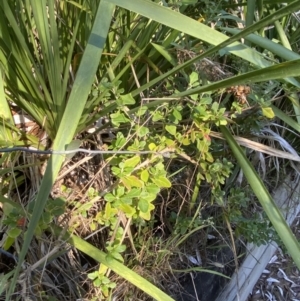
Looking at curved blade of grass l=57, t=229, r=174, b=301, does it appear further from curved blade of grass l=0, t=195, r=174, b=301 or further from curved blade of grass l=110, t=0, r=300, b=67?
curved blade of grass l=110, t=0, r=300, b=67

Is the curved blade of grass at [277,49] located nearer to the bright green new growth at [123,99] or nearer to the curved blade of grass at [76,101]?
the bright green new growth at [123,99]

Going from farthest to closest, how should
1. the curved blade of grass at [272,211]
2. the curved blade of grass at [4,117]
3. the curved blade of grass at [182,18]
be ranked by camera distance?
1. the curved blade of grass at [4,117]
2. the curved blade of grass at [272,211]
3. the curved blade of grass at [182,18]

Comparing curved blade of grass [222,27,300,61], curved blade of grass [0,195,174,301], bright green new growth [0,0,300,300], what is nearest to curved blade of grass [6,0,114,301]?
bright green new growth [0,0,300,300]

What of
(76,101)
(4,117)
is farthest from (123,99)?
(4,117)

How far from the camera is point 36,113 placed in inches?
32.5

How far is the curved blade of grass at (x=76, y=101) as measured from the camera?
57 centimetres

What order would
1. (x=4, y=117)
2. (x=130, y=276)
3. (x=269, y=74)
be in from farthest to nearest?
(x=4, y=117), (x=130, y=276), (x=269, y=74)

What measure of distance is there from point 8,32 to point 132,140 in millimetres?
270

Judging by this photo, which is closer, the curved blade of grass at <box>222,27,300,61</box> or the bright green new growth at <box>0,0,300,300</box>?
the bright green new growth at <box>0,0,300,300</box>

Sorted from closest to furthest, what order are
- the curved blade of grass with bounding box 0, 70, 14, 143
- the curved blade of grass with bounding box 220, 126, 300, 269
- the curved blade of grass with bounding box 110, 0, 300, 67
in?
the curved blade of grass with bounding box 110, 0, 300, 67
the curved blade of grass with bounding box 220, 126, 300, 269
the curved blade of grass with bounding box 0, 70, 14, 143

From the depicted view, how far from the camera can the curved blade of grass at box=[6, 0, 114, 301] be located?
566 mm

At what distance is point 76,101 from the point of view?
0.58m

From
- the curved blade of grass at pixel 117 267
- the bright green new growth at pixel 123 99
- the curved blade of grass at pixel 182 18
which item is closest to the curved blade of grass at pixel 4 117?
the bright green new growth at pixel 123 99

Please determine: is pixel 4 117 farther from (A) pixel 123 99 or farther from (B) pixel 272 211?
(B) pixel 272 211
